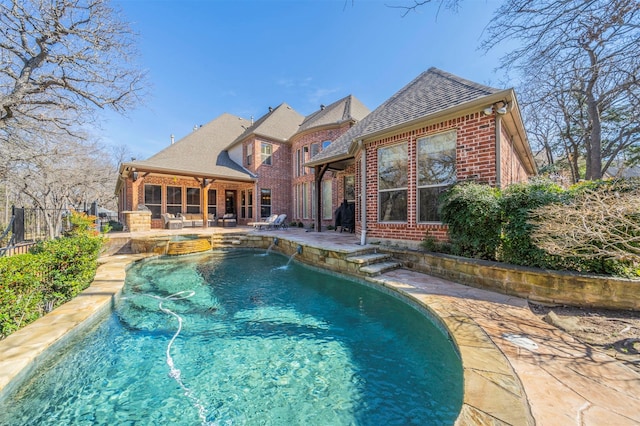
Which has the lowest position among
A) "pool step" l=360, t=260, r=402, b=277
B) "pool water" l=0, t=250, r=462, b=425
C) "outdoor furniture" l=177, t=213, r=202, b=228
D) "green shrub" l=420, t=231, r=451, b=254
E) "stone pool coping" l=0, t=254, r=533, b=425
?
"pool water" l=0, t=250, r=462, b=425

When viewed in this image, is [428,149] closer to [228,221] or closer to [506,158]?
[506,158]

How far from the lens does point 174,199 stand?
14.2 m

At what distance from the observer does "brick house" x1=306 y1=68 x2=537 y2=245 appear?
513 centimetres

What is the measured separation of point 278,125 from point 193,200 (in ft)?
24.9

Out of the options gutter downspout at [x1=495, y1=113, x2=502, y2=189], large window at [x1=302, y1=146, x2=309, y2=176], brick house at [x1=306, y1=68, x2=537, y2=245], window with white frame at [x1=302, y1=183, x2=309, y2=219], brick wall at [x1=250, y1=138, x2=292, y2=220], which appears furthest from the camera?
brick wall at [x1=250, y1=138, x2=292, y2=220]

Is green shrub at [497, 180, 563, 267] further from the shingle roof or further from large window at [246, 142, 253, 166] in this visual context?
large window at [246, 142, 253, 166]

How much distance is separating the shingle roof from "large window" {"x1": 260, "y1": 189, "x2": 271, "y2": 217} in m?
7.53

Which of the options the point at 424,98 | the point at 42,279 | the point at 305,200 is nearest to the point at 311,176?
the point at 305,200

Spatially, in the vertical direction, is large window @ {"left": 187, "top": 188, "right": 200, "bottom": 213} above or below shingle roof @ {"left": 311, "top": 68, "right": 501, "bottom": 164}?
below

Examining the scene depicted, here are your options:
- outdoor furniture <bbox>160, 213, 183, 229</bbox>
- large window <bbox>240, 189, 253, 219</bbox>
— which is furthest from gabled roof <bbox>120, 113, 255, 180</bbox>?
outdoor furniture <bbox>160, 213, 183, 229</bbox>

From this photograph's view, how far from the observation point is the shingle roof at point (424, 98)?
5652mm

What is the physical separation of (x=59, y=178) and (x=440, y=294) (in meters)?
19.9

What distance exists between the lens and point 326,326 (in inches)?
148

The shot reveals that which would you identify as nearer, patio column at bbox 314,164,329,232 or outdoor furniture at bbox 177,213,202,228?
patio column at bbox 314,164,329,232
